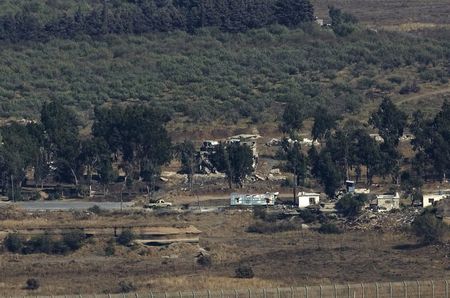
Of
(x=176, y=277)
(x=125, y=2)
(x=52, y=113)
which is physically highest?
(x=125, y=2)

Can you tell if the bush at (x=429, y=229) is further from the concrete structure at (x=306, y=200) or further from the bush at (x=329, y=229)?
the concrete structure at (x=306, y=200)

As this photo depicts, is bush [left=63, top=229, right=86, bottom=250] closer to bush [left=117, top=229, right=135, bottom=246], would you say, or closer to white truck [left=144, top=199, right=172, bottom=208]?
bush [left=117, top=229, right=135, bottom=246]

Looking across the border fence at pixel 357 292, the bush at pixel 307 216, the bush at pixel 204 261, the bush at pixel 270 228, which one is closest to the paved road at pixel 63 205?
the bush at pixel 270 228

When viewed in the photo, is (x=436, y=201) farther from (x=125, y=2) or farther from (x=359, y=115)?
(x=125, y=2)

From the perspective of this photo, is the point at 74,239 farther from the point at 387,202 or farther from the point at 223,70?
the point at 223,70

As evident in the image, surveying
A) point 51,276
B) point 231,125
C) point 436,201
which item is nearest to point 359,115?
point 231,125

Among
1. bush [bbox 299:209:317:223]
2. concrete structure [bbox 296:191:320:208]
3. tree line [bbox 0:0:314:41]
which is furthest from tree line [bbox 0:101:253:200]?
tree line [bbox 0:0:314:41]

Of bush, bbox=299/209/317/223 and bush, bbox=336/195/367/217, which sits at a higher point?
bush, bbox=336/195/367/217
